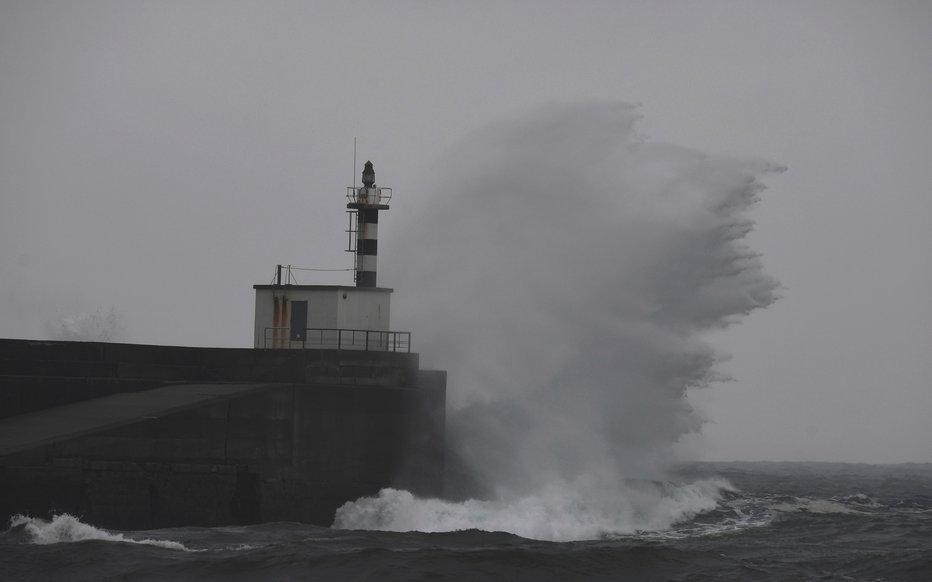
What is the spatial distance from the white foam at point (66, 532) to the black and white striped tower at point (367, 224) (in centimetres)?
818

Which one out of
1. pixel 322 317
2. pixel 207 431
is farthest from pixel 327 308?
pixel 207 431

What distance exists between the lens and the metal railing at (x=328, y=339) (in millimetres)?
23734

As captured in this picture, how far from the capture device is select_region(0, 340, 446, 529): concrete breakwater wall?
1909 centimetres

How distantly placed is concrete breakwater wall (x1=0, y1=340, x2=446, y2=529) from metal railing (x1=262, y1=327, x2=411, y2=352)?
5.05 ft

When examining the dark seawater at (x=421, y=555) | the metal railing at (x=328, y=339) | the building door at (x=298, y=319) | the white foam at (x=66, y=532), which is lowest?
the dark seawater at (x=421, y=555)

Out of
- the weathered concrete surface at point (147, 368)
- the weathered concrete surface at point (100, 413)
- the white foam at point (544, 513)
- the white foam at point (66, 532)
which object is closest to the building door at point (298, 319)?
the weathered concrete surface at point (147, 368)

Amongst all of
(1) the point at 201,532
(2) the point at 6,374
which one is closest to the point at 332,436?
(1) the point at 201,532

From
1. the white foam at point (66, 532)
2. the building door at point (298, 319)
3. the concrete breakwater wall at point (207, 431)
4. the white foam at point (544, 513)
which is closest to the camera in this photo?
the white foam at point (66, 532)

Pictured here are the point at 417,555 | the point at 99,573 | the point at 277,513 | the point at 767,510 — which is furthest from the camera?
the point at 767,510

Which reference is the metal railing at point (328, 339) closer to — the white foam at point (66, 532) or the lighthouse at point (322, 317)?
the lighthouse at point (322, 317)

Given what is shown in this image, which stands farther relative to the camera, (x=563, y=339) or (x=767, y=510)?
(x=767, y=510)

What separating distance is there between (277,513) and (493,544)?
378cm

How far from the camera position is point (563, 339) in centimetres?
2702

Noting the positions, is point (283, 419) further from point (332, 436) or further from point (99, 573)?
point (99, 573)
